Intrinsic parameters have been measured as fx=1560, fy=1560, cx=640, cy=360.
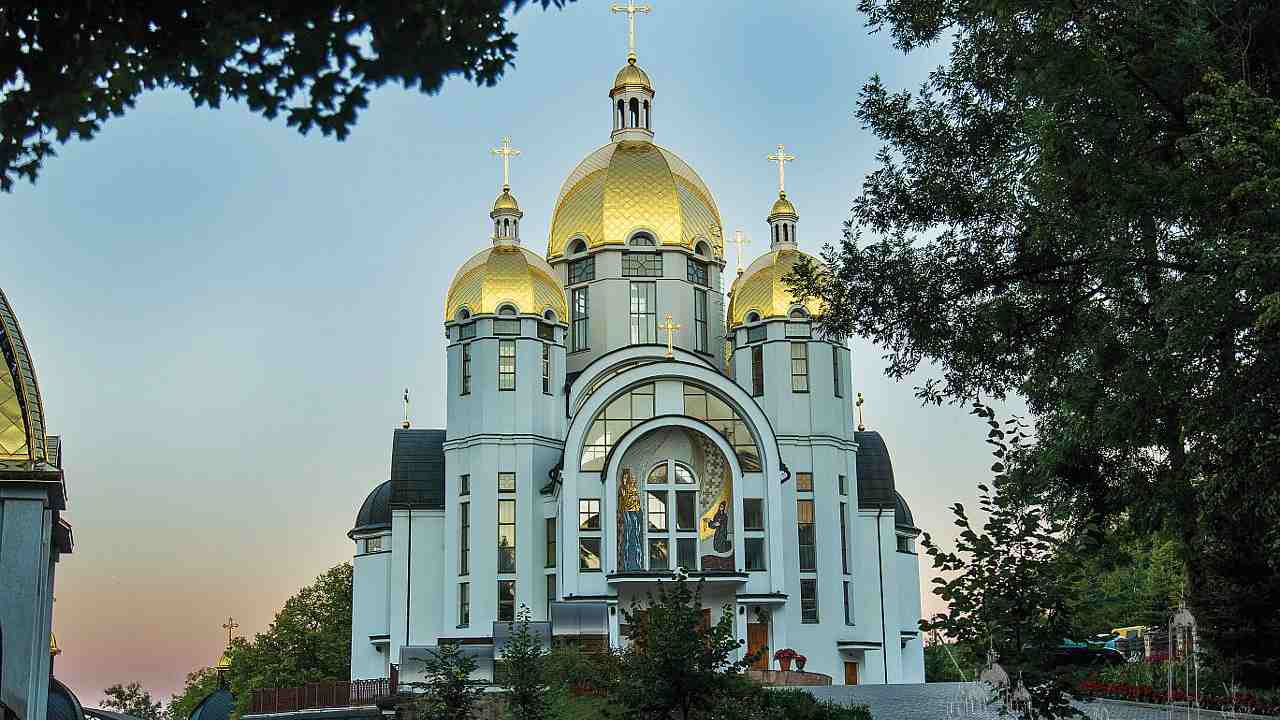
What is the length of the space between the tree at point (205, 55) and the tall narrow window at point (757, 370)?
132 feet

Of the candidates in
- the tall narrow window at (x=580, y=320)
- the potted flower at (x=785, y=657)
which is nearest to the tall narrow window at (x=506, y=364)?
the tall narrow window at (x=580, y=320)

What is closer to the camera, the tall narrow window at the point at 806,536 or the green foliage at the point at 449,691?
the green foliage at the point at 449,691

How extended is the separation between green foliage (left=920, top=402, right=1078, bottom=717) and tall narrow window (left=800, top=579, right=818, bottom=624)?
30.6m

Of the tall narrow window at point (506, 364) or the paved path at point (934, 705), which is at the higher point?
the tall narrow window at point (506, 364)

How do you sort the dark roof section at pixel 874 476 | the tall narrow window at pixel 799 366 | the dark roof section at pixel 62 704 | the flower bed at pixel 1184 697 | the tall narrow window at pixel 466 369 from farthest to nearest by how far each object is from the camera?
the dark roof section at pixel 874 476 → the tall narrow window at pixel 799 366 → the tall narrow window at pixel 466 369 → the dark roof section at pixel 62 704 → the flower bed at pixel 1184 697

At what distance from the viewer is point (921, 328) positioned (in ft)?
57.7

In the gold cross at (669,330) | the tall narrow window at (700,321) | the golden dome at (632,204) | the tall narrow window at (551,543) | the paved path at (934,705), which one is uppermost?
the golden dome at (632,204)

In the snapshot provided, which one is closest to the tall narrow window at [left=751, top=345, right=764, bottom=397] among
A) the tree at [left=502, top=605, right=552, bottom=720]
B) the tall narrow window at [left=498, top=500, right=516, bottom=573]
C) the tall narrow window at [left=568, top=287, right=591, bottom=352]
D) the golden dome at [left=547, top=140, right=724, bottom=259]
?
the golden dome at [left=547, top=140, right=724, bottom=259]

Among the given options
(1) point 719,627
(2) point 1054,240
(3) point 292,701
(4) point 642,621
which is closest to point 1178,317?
(2) point 1054,240

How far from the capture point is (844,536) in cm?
4481

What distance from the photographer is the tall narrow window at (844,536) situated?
1748 inches

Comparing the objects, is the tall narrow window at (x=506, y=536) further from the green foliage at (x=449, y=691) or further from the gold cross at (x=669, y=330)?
the green foliage at (x=449, y=691)

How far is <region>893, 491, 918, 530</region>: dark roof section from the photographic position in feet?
160

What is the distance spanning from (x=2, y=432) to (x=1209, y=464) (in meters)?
13.6
